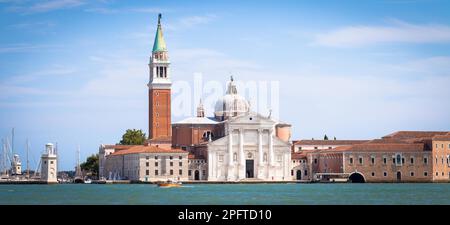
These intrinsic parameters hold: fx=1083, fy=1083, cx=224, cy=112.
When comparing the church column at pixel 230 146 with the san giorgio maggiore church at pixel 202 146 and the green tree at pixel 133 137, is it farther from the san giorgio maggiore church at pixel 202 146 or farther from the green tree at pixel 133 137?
the green tree at pixel 133 137

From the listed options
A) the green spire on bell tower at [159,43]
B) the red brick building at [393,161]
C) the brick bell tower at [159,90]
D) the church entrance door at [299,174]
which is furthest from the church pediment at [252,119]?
the green spire on bell tower at [159,43]

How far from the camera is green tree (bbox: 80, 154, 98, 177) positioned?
4291 inches

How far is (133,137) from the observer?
11031 centimetres

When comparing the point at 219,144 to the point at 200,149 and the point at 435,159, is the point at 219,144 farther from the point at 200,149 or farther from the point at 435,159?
the point at 435,159

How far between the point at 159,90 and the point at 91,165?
14239mm

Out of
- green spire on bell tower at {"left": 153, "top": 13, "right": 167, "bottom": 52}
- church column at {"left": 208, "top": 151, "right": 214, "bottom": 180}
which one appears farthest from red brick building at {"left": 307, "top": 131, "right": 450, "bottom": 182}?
green spire on bell tower at {"left": 153, "top": 13, "right": 167, "bottom": 52}

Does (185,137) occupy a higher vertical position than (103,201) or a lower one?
higher

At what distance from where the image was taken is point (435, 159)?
90875mm

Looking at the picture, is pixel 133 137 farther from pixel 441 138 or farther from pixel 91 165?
pixel 441 138

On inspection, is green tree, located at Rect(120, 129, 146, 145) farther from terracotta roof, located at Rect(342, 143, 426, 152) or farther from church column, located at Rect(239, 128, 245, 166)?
terracotta roof, located at Rect(342, 143, 426, 152)

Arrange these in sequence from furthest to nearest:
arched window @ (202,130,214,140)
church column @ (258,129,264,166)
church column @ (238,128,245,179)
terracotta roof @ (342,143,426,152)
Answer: arched window @ (202,130,214,140) → church column @ (258,129,264,166) → church column @ (238,128,245,179) → terracotta roof @ (342,143,426,152)

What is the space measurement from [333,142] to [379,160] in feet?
40.7

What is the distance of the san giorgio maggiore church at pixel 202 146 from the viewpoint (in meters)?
89.6
